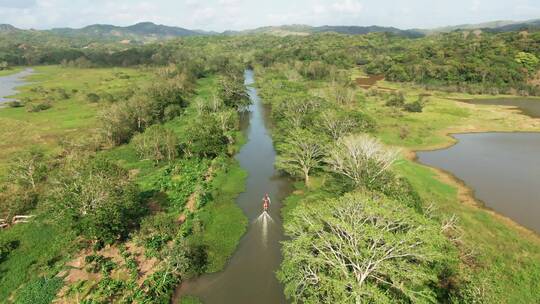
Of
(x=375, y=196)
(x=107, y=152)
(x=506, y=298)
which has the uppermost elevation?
(x=375, y=196)

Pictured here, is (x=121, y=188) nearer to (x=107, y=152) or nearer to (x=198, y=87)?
(x=107, y=152)

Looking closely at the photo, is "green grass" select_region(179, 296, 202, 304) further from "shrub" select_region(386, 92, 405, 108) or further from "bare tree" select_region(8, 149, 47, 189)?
"shrub" select_region(386, 92, 405, 108)

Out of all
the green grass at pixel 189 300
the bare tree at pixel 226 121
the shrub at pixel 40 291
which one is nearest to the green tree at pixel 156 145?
the bare tree at pixel 226 121

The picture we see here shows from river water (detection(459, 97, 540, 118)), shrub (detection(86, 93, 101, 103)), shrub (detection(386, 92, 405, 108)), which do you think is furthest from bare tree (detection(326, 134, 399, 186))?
shrub (detection(86, 93, 101, 103))

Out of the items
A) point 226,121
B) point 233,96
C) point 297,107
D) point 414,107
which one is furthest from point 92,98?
point 414,107

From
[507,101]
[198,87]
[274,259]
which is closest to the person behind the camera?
[274,259]

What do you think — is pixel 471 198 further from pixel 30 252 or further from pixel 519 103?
pixel 519 103

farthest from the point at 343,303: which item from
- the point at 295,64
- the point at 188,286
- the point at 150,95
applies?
the point at 295,64
